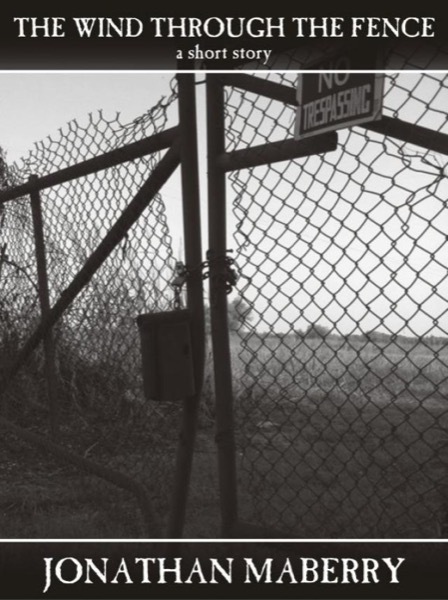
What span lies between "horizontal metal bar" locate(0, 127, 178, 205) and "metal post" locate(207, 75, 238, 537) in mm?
198

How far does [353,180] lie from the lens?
181cm

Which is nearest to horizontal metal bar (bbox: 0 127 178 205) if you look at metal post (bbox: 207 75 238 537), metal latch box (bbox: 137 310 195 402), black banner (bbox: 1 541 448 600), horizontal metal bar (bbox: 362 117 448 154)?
metal post (bbox: 207 75 238 537)

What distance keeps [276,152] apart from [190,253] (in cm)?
43

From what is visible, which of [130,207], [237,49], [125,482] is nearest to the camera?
[237,49]

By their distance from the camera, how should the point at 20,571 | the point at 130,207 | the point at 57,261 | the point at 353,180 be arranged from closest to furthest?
the point at 353,180
the point at 20,571
the point at 130,207
the point at 57,261

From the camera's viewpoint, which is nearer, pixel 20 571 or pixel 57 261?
pixel 20 571

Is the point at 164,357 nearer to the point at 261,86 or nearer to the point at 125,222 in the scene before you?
the point at 125,222

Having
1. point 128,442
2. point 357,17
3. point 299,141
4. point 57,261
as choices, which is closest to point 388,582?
point 299,141

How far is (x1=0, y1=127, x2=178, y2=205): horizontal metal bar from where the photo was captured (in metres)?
2.29

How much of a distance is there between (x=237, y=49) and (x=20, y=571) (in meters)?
1.93

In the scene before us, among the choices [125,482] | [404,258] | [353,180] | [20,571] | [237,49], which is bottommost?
[20,571]

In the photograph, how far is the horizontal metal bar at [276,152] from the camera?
6.00 ft

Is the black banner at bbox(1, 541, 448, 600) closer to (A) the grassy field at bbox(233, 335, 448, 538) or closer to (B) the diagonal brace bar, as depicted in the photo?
(A) the grassy field at bbox(233, 335, 448, 538)

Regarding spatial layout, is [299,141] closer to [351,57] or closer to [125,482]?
[351,57]
